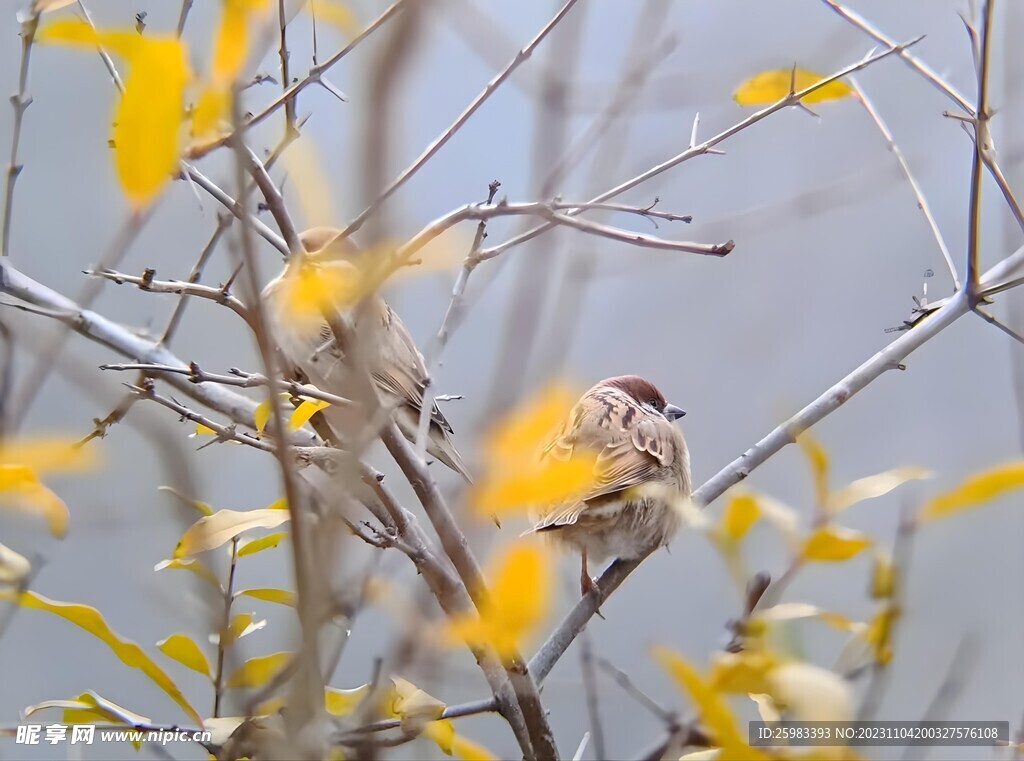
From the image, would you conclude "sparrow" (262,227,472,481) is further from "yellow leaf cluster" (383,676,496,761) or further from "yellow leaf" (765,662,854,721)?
→ "yellow leaf" (765,662,854,721)

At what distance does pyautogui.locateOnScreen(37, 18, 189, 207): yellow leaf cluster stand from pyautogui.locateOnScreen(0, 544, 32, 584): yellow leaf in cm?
30

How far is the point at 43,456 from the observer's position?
1.44 feet

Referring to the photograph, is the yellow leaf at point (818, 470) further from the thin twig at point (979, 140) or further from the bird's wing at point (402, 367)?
the bird's wing at point (402, 367)

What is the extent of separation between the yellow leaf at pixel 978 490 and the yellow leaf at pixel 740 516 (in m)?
0.07

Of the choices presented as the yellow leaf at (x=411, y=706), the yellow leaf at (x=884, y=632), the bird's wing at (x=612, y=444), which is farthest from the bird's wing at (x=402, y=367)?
the yellow leaf at (x=884, y=632)

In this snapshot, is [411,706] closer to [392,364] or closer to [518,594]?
[518,594]

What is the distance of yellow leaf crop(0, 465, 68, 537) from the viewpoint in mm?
408

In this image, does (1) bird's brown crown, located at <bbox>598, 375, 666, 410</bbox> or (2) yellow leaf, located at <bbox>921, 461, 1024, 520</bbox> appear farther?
(1) bird's brown crown, located at <bbox>598, 375, 666, 410</bbox>

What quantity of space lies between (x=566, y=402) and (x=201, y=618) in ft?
1.48

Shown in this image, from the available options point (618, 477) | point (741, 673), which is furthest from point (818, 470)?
point (618, 477)

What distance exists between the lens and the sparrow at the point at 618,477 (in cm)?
99

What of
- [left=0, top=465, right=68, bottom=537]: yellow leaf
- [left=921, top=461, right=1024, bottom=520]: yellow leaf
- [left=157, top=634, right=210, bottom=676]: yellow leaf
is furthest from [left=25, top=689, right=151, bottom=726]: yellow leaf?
[left=921, top=461, right=1024, bottom=520]: yellow leaf

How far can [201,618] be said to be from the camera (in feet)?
2.17

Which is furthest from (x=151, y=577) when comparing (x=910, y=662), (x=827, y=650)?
(x=910, y=662)
